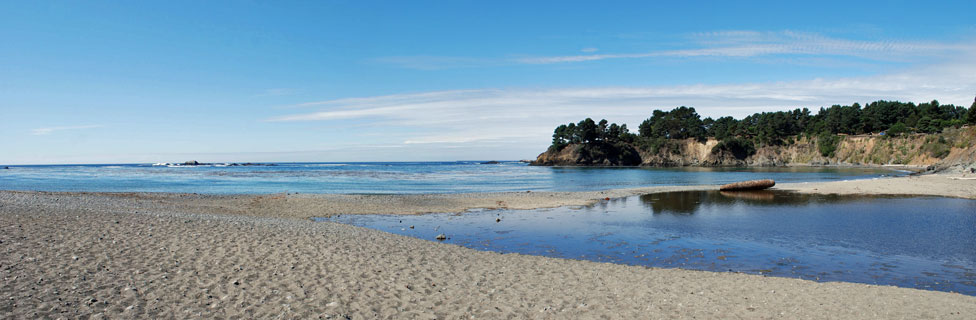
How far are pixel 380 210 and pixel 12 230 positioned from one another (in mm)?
14429

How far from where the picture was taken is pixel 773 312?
7609 mm

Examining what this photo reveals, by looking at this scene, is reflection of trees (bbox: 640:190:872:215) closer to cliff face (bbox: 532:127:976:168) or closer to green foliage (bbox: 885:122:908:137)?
cliff face (bbox: 532:127:976:168)

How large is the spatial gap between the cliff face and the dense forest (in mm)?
1908

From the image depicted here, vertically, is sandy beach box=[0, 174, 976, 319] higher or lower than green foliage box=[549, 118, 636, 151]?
lower

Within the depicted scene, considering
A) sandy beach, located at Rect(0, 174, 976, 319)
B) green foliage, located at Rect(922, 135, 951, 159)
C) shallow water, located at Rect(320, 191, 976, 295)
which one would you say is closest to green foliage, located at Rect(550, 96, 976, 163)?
green foliage, located at Rect(922, 135, 951, 159)

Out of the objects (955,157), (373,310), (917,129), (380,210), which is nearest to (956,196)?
(380,210)

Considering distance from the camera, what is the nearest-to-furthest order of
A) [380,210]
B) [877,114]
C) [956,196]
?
1. [380,210]
2. [956,196]
3. [877,114]

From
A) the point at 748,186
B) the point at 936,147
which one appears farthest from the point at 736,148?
the point at 748,186

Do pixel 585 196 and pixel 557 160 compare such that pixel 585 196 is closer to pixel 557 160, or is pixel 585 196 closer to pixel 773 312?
pixel 773 312

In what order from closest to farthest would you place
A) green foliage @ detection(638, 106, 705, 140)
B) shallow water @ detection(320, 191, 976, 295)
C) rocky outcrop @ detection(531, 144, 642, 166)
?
shallow water @ detection(320, 191, 976, 295), rocky outcrop @ detection(531, 144, 642, 166), green foliage @ detection(638, 106, 705, 140)

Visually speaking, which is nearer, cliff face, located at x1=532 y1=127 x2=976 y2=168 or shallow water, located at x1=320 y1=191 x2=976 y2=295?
shallow water, located at x1=320 y1=191 x2=976 y2=295

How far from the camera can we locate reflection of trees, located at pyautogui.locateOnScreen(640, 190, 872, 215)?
25.3 m

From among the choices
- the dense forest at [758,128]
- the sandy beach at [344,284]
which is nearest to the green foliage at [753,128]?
the dense forest at [758,128]

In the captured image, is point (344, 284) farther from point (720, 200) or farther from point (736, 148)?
point (736, 148)
